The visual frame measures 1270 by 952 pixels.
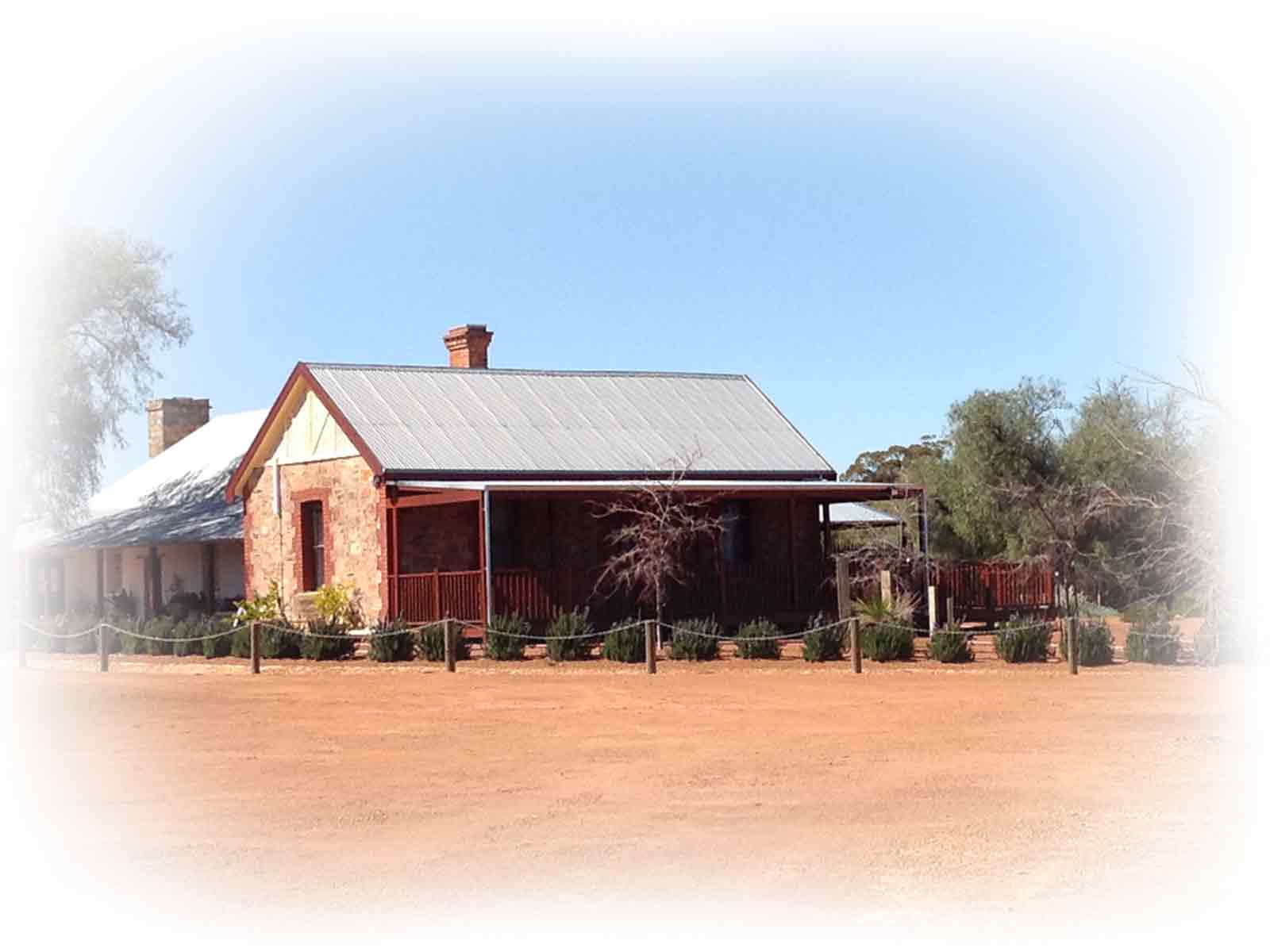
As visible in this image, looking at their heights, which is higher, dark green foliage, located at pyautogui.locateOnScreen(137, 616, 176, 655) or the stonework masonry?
the stonework masonry

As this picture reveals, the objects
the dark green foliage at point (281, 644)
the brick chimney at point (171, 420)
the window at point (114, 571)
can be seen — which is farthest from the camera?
the brick chimney at point (171, 420)

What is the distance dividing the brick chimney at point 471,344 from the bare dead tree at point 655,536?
6288mm

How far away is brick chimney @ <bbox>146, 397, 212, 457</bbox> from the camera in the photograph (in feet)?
137

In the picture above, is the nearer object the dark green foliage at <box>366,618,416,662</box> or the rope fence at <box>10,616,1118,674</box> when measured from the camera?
the rope fence at <box>10,616,1118,674</box>

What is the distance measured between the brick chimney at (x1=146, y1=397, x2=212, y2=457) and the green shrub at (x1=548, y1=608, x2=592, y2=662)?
20270mm

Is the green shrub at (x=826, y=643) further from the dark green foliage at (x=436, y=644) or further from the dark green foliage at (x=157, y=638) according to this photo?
the dark green foliage at (x=157, y=638)

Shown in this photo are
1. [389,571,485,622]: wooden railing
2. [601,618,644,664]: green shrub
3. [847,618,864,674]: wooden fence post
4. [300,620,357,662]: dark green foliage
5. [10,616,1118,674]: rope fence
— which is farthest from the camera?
[389,571,485,622]: wooden railing

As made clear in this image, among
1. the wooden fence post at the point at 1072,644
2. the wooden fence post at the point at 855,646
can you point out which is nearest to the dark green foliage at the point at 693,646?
the wooden fence post at the point at 855,646

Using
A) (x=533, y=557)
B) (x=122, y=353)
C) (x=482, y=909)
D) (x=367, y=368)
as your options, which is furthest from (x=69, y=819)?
(x=122, y=353)

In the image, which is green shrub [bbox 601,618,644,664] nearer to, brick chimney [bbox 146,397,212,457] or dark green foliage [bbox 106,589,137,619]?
dark green foliage [bbox 106,589,137,619]

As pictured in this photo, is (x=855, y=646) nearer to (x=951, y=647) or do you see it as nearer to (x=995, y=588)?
(x=951, y=647)

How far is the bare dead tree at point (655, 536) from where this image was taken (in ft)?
85.5

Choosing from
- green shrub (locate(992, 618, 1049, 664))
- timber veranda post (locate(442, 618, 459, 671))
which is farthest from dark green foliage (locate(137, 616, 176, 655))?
green shrub (locate(992, 618, 1049, 664))

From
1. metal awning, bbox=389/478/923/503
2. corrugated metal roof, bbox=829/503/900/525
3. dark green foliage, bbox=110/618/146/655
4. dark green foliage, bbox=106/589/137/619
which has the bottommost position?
dark green foliage, bbox=110/618/146/655
